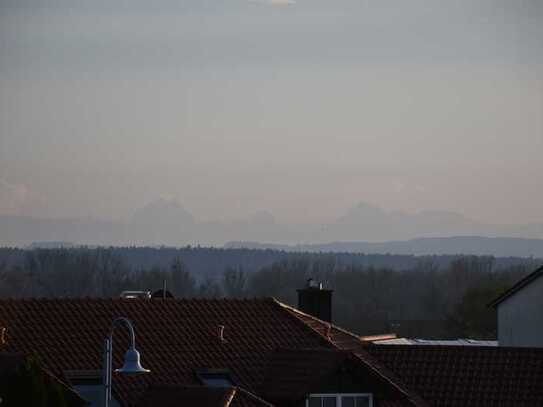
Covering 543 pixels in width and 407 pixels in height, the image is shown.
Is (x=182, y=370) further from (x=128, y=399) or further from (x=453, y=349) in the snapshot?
(x=453, y=349)

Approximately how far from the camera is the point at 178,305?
5506 cm

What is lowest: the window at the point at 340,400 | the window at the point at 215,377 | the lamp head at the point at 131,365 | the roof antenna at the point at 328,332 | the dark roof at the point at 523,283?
the lamp head at the point at 131,365

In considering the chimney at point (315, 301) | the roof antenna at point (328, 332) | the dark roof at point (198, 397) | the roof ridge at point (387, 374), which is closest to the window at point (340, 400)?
the roof ridge at point (387, 374)

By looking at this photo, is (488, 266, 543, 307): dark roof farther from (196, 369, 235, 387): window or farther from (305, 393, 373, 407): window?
(196, 369, 235, 387): window

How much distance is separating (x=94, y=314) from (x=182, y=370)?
3169mm

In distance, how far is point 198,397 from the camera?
151 ft

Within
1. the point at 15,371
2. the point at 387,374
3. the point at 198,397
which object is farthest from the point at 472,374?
the point at 15,371

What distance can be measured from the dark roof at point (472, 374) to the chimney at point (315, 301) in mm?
9131

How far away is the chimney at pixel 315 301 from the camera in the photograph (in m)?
66.1

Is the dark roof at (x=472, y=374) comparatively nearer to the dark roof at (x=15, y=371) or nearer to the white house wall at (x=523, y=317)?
the dark roof at (x=15, y=371)

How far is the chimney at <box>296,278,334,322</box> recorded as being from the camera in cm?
6606

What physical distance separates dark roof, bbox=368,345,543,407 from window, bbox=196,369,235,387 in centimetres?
595

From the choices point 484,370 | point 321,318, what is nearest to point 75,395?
point 484,370

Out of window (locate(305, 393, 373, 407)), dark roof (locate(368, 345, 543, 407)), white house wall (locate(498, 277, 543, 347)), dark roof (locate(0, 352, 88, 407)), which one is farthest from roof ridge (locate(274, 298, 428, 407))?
white house wall (locate(498, 277, 543, 347))
